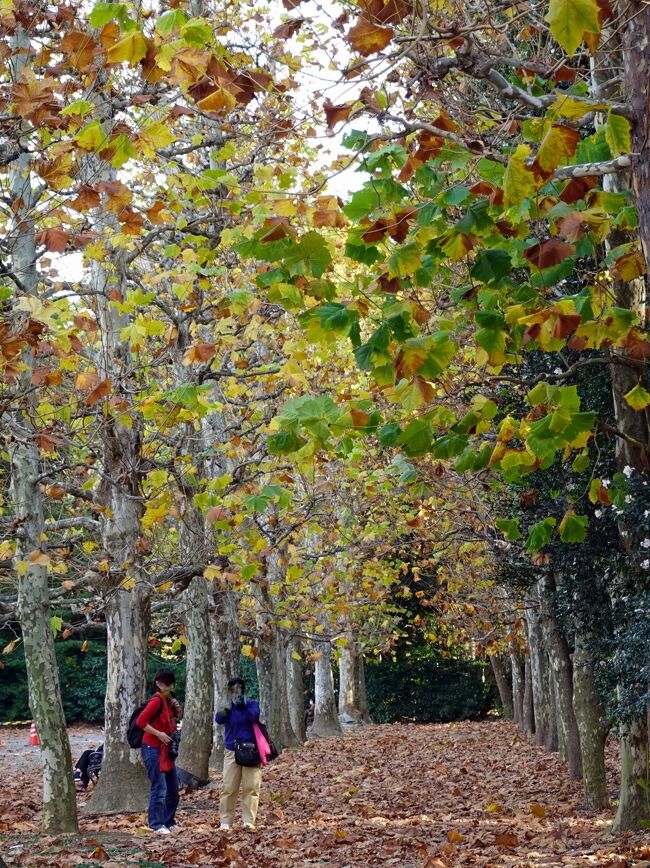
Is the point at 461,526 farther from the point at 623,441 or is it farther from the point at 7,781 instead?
the point at 7,781

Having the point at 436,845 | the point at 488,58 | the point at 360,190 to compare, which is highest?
the point at 488,58

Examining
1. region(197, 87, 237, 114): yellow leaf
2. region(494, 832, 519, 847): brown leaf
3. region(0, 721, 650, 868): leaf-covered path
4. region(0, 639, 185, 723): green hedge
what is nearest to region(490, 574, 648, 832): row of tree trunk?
region(0, 721, 650, 868): leaf-covered path

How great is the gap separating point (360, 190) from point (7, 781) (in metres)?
16.9

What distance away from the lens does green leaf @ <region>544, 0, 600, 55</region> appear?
4418mm

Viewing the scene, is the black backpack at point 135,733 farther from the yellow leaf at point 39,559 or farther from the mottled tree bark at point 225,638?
the mottled tree bark at point 225,638

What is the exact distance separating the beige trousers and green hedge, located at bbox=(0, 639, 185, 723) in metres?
26.0

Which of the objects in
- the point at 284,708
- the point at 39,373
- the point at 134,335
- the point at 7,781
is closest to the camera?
the point at 39,373

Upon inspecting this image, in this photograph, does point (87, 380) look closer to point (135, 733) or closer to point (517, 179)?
point (517, 179)

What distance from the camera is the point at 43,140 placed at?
6.97 m

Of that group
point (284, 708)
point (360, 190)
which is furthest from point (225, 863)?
point (284, 708)

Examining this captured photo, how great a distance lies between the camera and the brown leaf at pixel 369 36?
5598 mm

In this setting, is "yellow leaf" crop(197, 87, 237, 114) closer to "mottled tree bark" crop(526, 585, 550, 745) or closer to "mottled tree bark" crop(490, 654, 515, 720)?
"mottled tree bark" crop(526, 585, 550, 745)

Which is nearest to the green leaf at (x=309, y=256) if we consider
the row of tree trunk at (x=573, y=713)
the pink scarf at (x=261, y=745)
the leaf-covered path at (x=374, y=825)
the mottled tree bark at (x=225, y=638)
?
the leaf-covered path at (x=374, y=825)

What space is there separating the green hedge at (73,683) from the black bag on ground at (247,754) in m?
26.3
